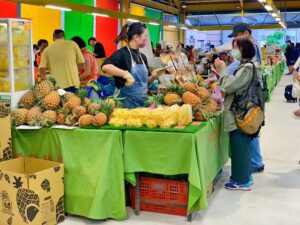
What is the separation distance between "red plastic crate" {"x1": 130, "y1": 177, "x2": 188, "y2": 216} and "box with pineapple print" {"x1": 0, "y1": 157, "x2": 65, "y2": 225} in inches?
26.0

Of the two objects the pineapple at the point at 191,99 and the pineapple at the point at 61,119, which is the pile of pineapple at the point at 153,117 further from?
the pineapple at the point at 61,119

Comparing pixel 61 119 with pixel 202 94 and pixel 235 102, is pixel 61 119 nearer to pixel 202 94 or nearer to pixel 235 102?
pixel 202 94

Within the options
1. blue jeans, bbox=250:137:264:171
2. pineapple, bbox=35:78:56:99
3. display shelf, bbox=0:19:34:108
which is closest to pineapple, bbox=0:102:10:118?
display shelf, bbox=0:19:34:108

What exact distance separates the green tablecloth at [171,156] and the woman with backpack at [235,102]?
67 centimetres

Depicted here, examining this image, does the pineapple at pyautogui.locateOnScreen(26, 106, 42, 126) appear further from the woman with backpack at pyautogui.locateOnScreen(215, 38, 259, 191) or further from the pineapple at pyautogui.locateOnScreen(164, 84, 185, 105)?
the woman with backpack at pyautogui.locateOnScreen(215, 38, 259, 191)

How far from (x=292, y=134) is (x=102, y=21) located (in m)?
9.29

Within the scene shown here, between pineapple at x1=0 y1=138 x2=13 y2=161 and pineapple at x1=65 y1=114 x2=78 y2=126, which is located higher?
pineapple at x1=65 y1=114 x2=78 y2=126

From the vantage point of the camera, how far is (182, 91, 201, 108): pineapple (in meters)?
3.92

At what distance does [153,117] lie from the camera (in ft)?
11.6

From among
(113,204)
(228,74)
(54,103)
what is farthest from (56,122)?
(228,74)

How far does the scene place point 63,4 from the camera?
9273 mm

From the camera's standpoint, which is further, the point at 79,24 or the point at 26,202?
the point at 79,24

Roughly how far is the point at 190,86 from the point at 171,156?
2.84ft

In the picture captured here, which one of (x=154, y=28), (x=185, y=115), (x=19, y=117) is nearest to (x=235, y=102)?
(x=185, y=115)
